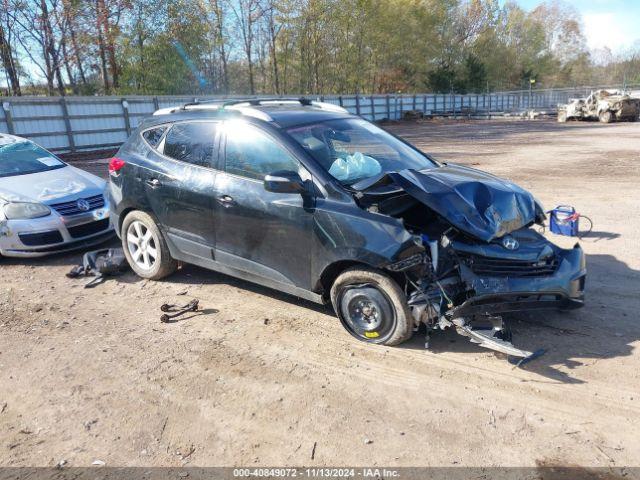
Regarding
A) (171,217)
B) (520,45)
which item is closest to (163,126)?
(171,217)

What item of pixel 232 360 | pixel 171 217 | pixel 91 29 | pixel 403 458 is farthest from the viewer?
pixel 91 29

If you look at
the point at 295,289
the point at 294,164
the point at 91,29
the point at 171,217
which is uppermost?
the point at 91,29

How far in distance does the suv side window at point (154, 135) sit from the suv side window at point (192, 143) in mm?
132

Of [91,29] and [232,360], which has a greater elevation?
[91,29]

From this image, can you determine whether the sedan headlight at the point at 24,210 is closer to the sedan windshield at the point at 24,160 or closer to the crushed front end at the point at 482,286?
the sedan windshield at the point at 24,160

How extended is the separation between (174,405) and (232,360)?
625 mm

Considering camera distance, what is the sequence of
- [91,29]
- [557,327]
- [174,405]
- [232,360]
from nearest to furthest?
[174,405] < [232,360] < [557,327] < [91,29]

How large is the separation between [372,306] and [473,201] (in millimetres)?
1128

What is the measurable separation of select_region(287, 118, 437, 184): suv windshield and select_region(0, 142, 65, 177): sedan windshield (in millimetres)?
4649

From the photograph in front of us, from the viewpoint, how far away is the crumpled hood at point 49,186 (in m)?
6.16

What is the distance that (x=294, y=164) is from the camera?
414 centimetres

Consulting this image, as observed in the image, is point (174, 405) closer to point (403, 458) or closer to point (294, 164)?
point (403, 458)

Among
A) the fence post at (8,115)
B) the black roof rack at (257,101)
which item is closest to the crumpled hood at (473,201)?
the black roof rack at (257,101)

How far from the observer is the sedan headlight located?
5.95 m
